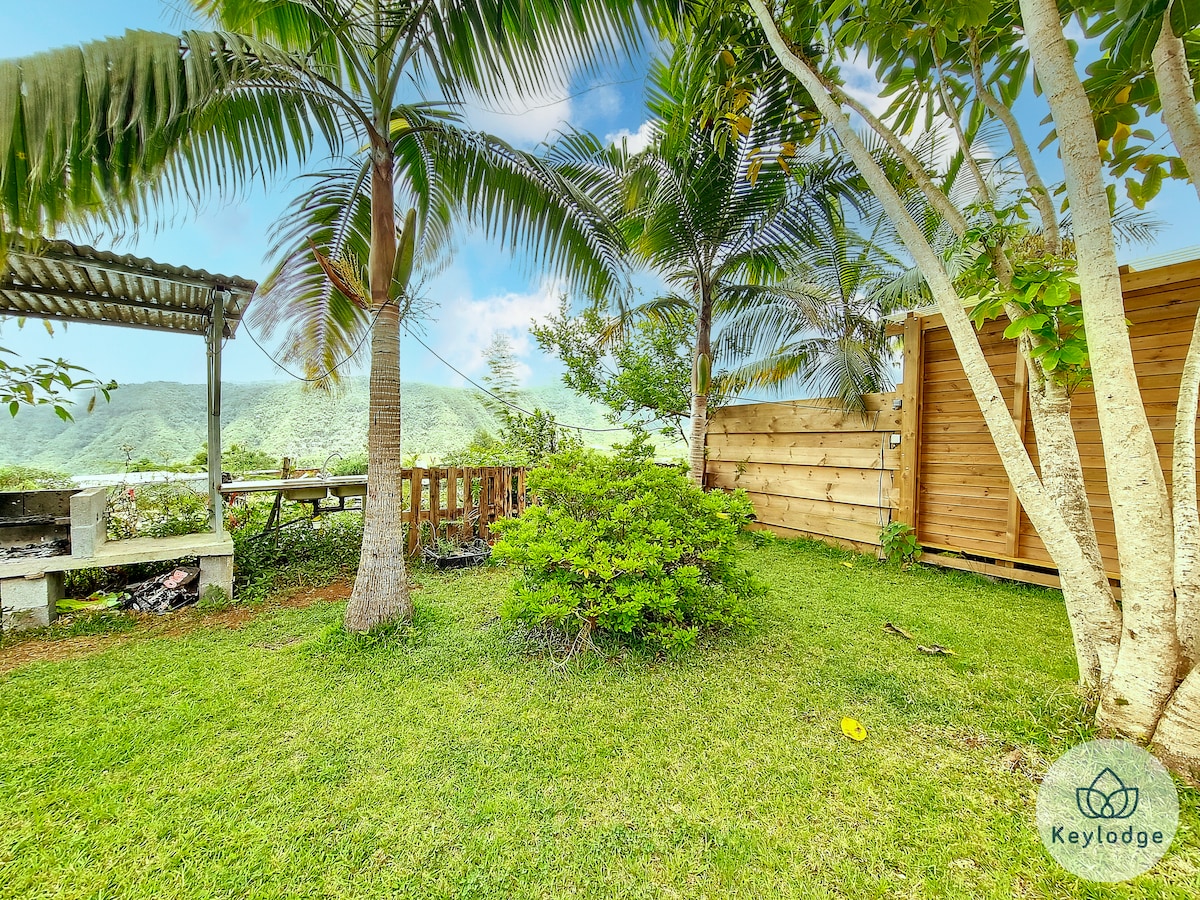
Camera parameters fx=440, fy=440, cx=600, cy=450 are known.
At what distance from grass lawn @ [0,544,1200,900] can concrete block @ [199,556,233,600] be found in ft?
2.21

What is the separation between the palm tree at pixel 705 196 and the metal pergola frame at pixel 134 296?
3.23m

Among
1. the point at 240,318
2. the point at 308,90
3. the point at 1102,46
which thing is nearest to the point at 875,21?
the point at 1102,46

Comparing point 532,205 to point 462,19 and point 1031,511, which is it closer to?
point 462,19

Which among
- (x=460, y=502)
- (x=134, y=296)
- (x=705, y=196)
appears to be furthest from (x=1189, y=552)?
(x=134, y=296)

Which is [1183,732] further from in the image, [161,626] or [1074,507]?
[161,626]

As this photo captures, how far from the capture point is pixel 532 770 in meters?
1.78

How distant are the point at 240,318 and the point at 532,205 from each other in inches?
128

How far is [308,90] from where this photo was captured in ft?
9.19

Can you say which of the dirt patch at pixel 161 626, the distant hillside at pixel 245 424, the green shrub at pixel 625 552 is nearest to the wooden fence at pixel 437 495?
the distant hillside at pixel 245 424

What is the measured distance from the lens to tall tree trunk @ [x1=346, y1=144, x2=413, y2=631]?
2.96 meters

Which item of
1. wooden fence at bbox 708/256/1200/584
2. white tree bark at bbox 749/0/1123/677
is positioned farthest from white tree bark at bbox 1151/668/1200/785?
wooden fence at bbox 708/256/1200/584

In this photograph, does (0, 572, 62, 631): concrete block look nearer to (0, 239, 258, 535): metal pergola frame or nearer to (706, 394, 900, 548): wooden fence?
(0, 239, 258, 535): metal pergola frame

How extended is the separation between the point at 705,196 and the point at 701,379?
194cm

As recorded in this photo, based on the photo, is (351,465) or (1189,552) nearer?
(1189,552)
